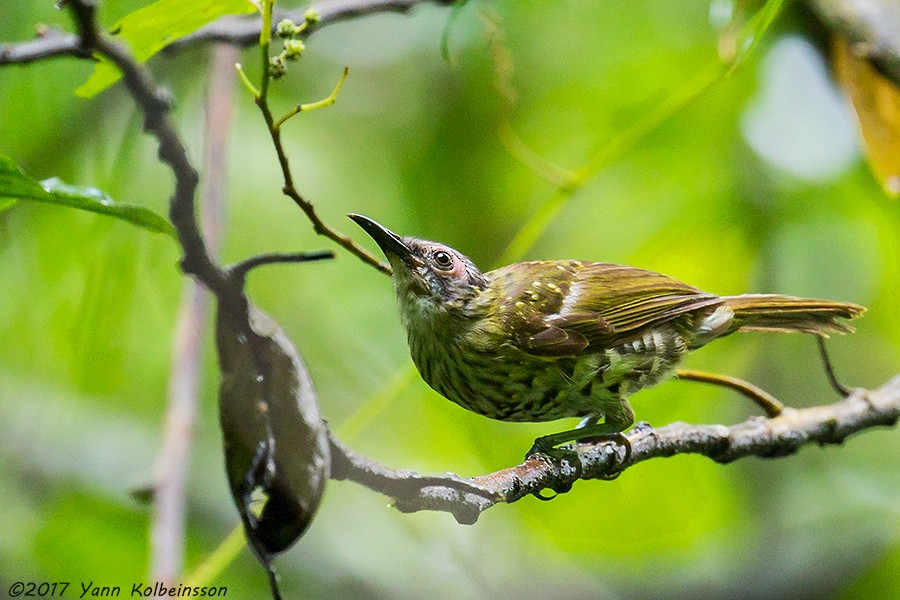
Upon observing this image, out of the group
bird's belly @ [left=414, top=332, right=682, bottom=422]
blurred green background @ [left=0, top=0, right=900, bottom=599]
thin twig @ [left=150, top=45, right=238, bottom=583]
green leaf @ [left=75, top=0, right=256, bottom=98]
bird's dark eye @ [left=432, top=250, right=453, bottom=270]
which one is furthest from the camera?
blurred green background @ [left=0, top=0, right=900, bottom=599]

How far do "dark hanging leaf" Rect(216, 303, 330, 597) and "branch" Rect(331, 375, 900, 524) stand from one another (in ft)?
0.20

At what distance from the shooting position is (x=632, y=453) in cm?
234

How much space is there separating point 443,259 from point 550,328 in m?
0.37

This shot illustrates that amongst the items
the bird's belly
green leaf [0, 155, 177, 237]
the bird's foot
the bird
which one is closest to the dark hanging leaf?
green leaf [0, 155, 177, 237]

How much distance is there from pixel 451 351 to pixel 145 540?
5.44 feet

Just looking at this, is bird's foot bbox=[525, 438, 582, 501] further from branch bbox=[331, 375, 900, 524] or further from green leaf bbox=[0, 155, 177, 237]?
green leaf bbox=[0, 155, 177, 237]

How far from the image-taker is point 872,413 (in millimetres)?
2920

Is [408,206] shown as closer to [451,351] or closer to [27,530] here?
[451,351]

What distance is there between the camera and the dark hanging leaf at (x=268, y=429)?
1392 mm

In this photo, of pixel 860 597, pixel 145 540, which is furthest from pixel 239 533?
pixel 860 597

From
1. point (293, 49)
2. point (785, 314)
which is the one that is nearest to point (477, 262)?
point (785, 314)

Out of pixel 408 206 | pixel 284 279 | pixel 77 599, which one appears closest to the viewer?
pixel 77 599

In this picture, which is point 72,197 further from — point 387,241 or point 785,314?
point 785,314

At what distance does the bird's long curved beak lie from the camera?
222cm
